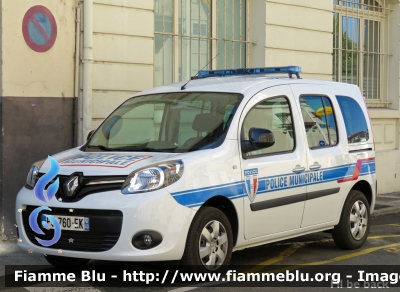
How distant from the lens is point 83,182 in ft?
20.0

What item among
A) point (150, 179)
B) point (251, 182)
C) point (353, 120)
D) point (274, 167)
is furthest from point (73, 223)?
point (353, 120)

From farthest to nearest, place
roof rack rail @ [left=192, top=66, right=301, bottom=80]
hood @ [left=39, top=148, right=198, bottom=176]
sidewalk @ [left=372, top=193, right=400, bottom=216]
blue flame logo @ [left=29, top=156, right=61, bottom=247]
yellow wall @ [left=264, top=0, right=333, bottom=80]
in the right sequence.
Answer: yellow wall @ [left=264, top=0, right=333, bottom=80] < sidewalk @ [left=372, top=193, right=400, bottom=216] < roof rack rail @ [left=192, top=66, right=301, bottom=80] < blue flame logo @ [left=29, top=156, right=61, bottom=247] < hood @ [left=39, top=148, right=198, bottom=176]

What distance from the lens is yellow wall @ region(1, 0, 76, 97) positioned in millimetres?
8734

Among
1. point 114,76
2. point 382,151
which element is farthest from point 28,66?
point 382,151

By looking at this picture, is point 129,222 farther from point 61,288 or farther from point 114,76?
point 114,76

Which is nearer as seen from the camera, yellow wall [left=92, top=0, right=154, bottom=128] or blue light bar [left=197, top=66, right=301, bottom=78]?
blue light bar [left=197, top=66, right=301, bottom=78]

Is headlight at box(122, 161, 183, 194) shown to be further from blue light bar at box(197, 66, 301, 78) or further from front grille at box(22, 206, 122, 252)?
blue light bar at box(197, 66, 301, 78)

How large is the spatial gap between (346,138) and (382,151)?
6841mm

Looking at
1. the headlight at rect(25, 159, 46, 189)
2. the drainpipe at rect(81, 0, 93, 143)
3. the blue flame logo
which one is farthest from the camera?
the drainpipe at rect(81, 0, 93, 143)

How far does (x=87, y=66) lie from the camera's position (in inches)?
375

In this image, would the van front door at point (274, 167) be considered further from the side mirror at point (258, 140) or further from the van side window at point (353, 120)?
the van side window at point (353, 120)

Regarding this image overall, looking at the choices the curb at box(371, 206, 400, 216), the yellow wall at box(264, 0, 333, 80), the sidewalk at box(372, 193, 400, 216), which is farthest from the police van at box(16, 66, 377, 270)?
the yellow wall at box(264, 0, 333, 80)

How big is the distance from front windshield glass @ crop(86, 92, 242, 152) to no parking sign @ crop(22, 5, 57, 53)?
204 cm

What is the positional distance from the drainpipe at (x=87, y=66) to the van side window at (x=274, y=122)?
312 cm
